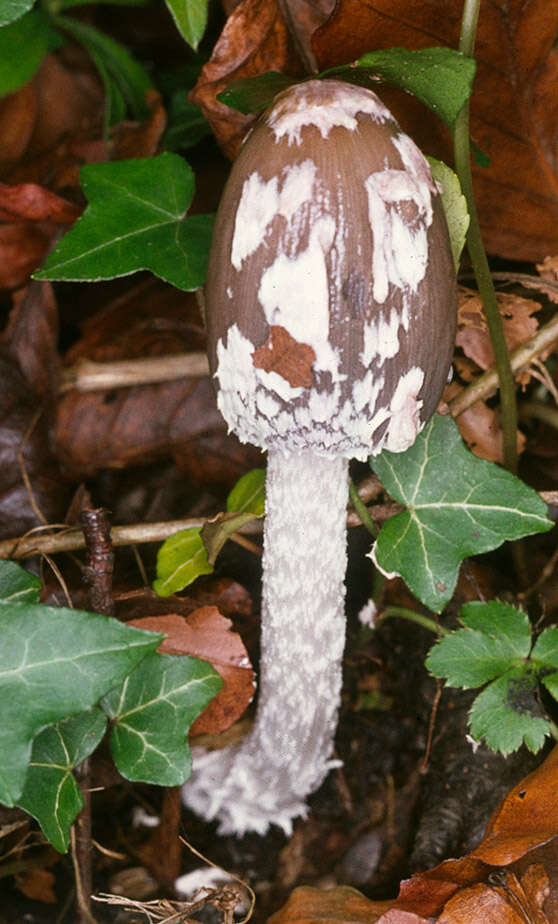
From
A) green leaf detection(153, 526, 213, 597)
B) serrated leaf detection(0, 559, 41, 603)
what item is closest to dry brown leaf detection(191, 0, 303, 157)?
green leaf detection(153, 526, 213, 597)

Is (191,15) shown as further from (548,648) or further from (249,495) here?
(548,648)

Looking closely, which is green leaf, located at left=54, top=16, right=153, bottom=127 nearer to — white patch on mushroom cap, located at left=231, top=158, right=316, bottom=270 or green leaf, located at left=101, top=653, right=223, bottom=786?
white patch on mushroom cap, located at left=231, top=158, right=316, bottom=270

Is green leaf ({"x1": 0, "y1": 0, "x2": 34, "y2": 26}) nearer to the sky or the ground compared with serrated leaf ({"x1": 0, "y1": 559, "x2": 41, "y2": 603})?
nearer to the sky

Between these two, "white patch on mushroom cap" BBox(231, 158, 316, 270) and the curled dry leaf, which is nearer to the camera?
"white patch on mushroom cap" BBox(231, 158, 316, 270)

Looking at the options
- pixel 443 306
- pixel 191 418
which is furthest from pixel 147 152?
pixel 443 306

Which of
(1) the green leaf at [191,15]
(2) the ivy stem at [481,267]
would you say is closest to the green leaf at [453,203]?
(2) the ivy stem at [481,267]

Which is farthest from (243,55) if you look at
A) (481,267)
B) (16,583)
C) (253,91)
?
(16,583)

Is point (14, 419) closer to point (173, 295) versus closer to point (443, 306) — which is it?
point (173, 295)
